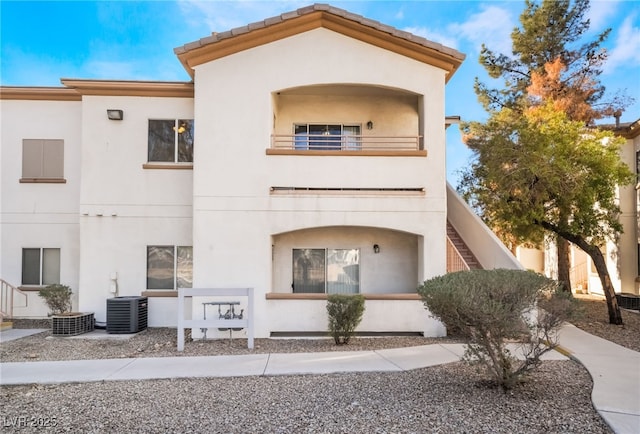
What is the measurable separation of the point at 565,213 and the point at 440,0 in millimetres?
9486

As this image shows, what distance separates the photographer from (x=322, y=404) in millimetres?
6250

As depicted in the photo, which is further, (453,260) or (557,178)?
(453,260)

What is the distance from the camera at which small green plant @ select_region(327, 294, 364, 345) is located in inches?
404

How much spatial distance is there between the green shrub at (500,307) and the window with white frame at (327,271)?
6.63 meters

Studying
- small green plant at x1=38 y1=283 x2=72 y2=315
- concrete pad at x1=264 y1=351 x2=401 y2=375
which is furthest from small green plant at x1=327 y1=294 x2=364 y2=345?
small green plant at x1=38 y1=283 x2=72 y2=315

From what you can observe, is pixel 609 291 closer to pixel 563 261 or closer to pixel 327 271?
pixel 563 261

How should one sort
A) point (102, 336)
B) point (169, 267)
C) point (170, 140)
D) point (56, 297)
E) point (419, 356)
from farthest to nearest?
point (170, 140), point (169, 267), point (56, 297), point (102, 336), point (419, 356)

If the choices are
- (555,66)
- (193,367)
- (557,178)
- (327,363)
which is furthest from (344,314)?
(555,66)

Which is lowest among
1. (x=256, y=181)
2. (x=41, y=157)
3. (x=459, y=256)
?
(x=459, y=256)

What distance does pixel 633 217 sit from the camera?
18.4 m

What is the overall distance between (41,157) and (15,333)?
219 inches

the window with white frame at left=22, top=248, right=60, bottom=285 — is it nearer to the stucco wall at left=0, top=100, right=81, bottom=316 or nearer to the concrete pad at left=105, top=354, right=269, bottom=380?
the stucco wall at left=0, top=100, right=81, bottom=316

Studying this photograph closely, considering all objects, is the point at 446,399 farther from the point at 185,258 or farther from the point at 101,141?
the point at 101,141

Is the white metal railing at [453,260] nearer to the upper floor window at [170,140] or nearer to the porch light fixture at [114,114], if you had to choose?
the upper floor window at [170,140]
